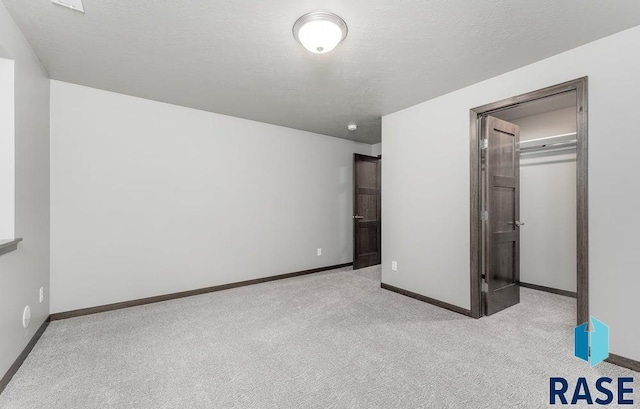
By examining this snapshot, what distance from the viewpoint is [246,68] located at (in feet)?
8.25

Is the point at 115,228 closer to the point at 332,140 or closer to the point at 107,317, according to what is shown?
the point at 107,317

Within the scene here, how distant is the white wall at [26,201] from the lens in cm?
183

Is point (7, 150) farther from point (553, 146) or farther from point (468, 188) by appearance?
point (553, 146)

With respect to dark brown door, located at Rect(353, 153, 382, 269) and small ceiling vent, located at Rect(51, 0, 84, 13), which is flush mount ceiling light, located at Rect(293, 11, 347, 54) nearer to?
small ceiling vent, located at Rect(51, 0, 84, 13)

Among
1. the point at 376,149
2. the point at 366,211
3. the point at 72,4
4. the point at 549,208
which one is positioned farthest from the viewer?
the point at 376,149

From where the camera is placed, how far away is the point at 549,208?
12.1 ft

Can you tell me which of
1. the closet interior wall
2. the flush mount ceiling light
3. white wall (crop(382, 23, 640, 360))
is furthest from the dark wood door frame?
the flush mount ceiling light

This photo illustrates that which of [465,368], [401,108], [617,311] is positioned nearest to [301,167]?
[401,108]

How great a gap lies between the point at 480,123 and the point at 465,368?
2254mm

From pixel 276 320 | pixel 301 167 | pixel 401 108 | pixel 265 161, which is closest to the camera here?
pixel 276 320

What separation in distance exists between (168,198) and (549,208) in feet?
15.8

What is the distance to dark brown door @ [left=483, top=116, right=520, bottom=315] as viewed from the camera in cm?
291

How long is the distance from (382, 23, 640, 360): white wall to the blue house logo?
5cm

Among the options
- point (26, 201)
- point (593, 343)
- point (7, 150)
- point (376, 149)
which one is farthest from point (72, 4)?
point (376, 149)
